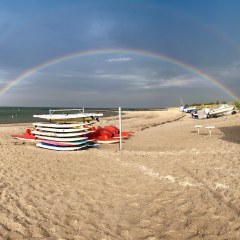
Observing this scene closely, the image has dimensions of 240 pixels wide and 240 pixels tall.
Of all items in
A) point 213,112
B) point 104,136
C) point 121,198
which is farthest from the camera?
point 213,112

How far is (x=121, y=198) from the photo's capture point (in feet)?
25.1

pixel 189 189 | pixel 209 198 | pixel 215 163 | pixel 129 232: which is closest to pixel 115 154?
pixel 215 163

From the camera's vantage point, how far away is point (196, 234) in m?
5.42

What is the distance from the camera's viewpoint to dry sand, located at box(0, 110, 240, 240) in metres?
5.62

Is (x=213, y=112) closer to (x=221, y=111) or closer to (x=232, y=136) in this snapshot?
(x=221, y=111)

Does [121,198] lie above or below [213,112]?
below

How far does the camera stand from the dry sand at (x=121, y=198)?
5.62 metres

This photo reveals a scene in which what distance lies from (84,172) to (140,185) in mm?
2629

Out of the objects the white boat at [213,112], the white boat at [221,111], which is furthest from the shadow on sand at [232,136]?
the white boat at [221,111]

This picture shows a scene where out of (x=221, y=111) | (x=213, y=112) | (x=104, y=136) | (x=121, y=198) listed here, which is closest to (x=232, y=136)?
(x=104, y=136)

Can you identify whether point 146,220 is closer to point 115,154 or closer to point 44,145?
point 115,154

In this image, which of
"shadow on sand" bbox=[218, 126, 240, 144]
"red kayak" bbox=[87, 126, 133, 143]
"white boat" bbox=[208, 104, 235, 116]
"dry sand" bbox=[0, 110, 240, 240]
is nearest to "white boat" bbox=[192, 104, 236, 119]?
"white boat" bbox=[208, 104, 235, 116]

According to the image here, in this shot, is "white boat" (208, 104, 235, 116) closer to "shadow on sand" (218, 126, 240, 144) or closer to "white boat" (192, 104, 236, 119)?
"white boat" (192, 104, 236, 119)

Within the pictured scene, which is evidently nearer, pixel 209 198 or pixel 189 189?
pixel 209 198
